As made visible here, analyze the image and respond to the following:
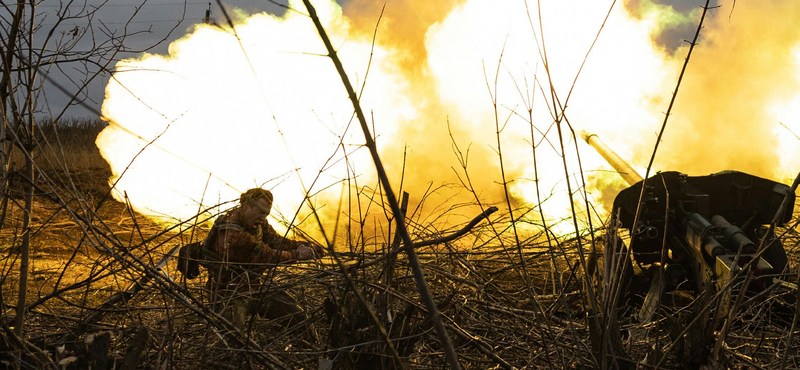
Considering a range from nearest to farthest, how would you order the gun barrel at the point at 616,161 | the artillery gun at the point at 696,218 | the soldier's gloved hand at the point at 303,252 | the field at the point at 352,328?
the field at the point at 352,328 → the soldier's gloved hand at the point at 303,252 → the artillery gun at the point at 696,218 → the gun barrel at the point at 616,161

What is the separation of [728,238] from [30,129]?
462 cm

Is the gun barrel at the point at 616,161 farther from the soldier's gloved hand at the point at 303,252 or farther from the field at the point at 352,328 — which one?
the soldier's gloved hand at the point at 303,252

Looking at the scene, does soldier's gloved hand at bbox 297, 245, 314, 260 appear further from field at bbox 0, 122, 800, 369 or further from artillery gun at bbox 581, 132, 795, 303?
artillery gun at bbox 581, 132, 795, 303

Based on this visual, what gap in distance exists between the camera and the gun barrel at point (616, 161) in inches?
289

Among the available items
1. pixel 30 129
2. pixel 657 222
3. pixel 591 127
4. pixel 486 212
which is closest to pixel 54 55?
pixel 30 129

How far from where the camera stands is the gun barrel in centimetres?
Result: 733

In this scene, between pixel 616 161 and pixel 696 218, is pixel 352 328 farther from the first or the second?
pixel 616 161

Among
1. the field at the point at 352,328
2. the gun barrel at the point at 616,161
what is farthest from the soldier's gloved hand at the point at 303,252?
the gun barrel at the point at 616,161

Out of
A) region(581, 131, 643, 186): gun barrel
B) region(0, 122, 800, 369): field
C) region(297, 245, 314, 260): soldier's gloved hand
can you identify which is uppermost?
region(581, 131, 643, 186): gun barrel

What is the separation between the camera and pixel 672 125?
571 inches

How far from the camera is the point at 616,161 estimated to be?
796 cm

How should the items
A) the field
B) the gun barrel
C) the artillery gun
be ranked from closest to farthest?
the field → the artillery gun → the gun barrel

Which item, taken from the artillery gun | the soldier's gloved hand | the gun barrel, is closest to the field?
the soldier's gloved hand

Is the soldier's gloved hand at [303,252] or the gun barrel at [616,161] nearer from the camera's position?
the soldier's gloved hand at [303,252]
